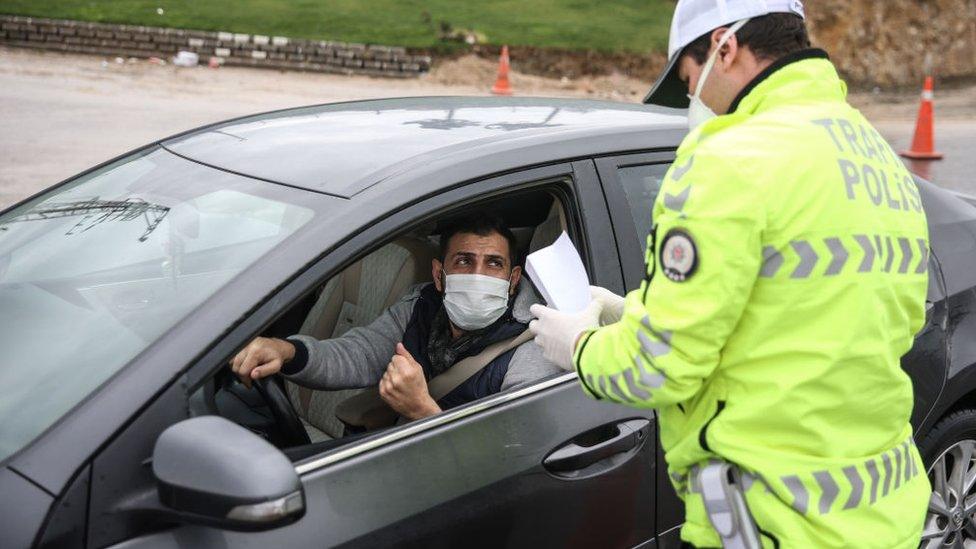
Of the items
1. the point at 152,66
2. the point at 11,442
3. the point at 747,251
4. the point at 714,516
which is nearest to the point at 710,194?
the point at 747,251

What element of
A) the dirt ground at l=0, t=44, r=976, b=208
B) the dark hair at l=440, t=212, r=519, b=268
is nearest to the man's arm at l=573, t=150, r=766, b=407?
the dark hair at l=440, t=212, r=519, b=268

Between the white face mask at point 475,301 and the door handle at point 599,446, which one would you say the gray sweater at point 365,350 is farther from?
the door handle at point 599,446

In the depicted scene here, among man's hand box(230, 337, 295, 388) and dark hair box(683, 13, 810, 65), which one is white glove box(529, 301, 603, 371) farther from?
man's hand box(230, 337, 295, 388)

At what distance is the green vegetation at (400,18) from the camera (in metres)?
20.3

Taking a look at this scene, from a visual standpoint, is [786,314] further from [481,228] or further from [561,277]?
[481,228]

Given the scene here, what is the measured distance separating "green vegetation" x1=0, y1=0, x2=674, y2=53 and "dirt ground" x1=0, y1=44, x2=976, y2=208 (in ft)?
4.95

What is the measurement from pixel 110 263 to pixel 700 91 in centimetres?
133

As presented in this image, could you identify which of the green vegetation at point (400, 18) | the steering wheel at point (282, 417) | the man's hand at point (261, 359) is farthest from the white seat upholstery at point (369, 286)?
the green vegetation at point (400, 18)

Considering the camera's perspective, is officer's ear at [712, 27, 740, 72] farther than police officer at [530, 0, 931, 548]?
Yes

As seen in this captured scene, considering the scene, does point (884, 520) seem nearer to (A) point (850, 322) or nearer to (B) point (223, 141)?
A: (A) point (850, 322)

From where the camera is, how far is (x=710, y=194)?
1629mm

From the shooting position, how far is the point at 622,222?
2.52 metres

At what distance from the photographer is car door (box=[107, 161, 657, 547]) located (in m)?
1.89

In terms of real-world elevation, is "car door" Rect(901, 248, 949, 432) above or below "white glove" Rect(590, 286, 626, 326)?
below
